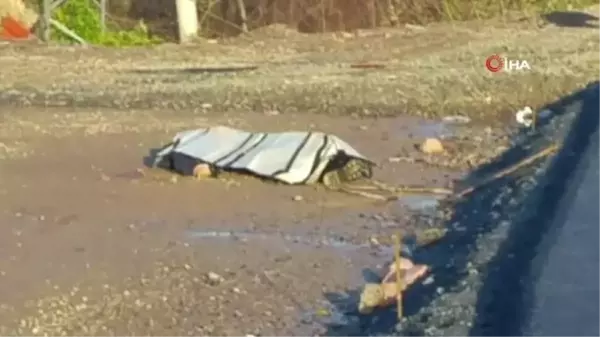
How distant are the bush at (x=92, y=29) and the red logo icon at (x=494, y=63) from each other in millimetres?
7407

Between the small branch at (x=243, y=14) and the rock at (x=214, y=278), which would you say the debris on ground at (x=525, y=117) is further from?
the small branch at (x=243, y=14)

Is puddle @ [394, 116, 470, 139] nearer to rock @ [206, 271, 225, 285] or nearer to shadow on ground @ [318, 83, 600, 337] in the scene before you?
shadow on ground @ [318, 83, 600, 337]

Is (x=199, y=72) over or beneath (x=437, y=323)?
beneath

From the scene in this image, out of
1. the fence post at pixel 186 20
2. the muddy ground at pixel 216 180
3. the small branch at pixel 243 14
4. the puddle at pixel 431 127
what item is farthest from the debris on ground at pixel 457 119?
the small branch at pixel 243 14

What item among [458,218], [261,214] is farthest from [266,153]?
[458,218]

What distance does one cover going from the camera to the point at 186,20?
22859 mm

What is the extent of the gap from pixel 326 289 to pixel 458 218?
198cm

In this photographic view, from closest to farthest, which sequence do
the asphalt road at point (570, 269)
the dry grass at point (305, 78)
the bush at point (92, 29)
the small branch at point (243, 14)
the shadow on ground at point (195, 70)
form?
the asphalt road at point (570, 269) → the dry grass at point (305, 78) → the shadow on ground at point (195, 70) → the bush at point (92, 29) → the small branch at point (243, 14)

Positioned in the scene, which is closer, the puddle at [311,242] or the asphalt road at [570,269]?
the asphalt road at [570,269]

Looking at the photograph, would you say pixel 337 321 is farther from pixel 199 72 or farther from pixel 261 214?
pixel 199 72

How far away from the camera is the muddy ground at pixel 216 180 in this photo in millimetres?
7027

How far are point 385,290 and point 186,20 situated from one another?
16580mm

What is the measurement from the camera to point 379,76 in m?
16.4

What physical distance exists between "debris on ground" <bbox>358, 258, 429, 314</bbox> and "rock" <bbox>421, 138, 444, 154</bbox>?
4408 millimetres
